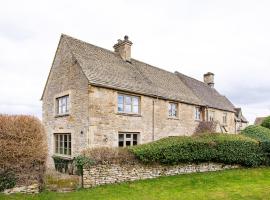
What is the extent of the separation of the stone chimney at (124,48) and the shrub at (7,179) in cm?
1457

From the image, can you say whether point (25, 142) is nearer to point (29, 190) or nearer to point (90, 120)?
point (29, 190)

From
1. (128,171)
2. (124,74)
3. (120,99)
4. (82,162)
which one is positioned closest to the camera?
(82,162)

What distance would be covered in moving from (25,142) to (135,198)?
5.49m

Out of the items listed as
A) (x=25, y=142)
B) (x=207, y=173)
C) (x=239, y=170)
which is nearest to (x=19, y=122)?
(x=25, y=142)

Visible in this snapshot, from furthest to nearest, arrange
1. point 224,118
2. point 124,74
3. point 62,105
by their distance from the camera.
A: 1. point 224,118
2. point 124,74
3. point 62,105

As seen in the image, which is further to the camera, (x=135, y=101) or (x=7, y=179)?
(x=135, y=101)

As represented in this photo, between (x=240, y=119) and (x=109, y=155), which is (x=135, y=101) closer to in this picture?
(x=109, y=155)

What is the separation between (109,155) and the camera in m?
13.9

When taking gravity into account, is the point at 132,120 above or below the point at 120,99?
below

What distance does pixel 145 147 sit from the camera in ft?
50.7

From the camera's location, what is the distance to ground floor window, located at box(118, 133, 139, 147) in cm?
1864

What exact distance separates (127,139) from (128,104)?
8.34 feet

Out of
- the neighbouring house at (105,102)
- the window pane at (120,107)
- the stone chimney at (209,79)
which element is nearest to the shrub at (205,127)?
the neighbouring house at (105,102)

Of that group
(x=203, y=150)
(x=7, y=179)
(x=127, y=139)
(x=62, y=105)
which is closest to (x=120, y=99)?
(x=127, y=139)
